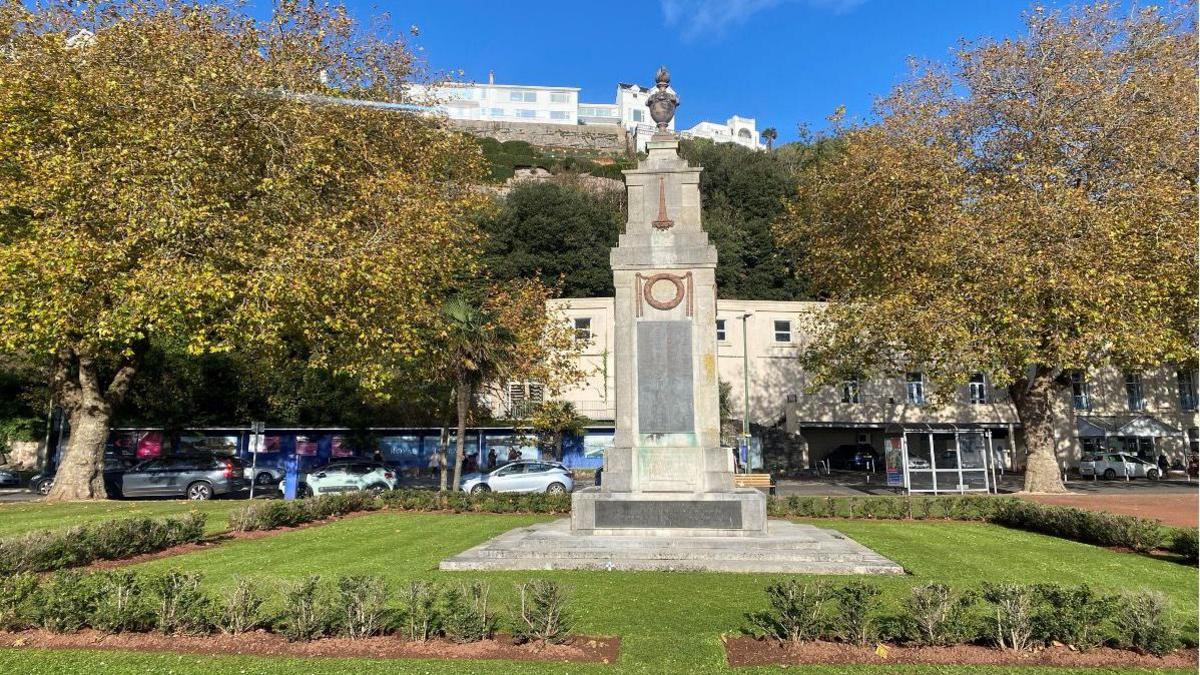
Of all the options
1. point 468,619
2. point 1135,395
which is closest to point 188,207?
point 468,619

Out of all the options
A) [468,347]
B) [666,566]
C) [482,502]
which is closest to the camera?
[666,566]

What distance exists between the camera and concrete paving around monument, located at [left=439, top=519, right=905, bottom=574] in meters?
10.5

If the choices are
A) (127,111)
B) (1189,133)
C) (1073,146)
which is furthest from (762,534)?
(1189,133)

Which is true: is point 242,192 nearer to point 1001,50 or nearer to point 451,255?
point 451,255

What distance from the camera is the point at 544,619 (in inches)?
270

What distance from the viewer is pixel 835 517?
18.0 m

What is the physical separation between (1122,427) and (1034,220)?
28100 millimetres

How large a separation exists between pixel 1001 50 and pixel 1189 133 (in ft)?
21.6

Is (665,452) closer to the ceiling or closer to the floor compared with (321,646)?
closer to the ceiling

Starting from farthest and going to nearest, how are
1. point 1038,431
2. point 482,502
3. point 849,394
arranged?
point 849,394, point 1038,431, point 482,502

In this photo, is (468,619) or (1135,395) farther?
(1135,395)

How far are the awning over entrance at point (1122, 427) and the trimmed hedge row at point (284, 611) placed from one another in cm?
4632

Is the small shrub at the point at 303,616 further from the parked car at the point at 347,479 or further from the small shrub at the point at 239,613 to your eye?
the parked car at the point at 347,479

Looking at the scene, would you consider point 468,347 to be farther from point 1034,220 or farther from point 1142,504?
point 1142,504
